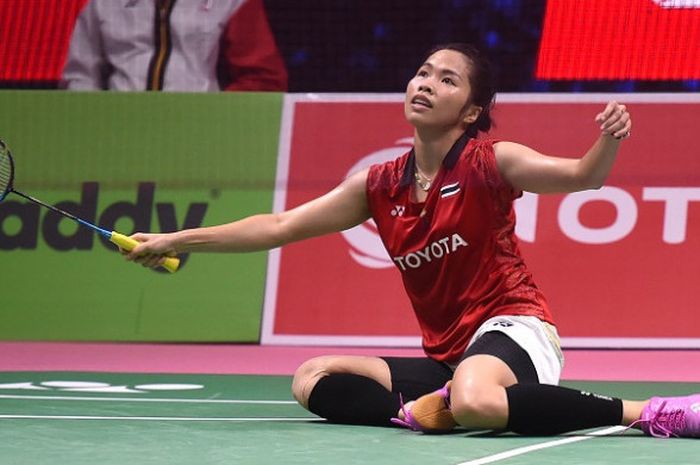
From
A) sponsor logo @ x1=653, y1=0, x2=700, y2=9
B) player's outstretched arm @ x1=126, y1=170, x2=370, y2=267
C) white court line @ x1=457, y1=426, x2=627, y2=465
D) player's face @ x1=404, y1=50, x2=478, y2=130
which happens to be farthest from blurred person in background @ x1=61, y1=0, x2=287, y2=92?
white court line @ x1=457, y1=426, x2=627, y2=465

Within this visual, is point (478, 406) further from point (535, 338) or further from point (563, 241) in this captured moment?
point (563, 241)

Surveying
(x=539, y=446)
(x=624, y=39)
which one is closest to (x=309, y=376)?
(x=539, y=446)

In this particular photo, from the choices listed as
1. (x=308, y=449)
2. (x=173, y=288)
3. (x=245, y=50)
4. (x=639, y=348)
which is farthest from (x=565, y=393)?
(x=245, y=50)

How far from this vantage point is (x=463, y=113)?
197 inches

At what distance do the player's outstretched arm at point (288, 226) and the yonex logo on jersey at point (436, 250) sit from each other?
1.02 ft

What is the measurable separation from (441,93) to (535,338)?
860 mm

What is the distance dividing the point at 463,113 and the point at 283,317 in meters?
2.89

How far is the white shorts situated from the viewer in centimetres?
472

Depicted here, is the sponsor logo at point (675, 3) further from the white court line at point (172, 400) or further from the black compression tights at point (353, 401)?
the black compression tights at point (353, 401)

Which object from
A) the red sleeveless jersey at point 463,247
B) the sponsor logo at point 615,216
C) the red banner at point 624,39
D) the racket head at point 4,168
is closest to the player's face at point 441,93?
the red sleeveless jersey at point 463,247

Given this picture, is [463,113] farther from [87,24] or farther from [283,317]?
[87,24]

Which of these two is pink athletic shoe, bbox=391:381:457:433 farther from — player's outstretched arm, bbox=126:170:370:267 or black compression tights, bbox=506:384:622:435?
player's outstretched arm, bbox=126:170:370:267

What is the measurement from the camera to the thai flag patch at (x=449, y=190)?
4.86 meters

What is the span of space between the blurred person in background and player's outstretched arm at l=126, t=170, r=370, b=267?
3166 millimetres
